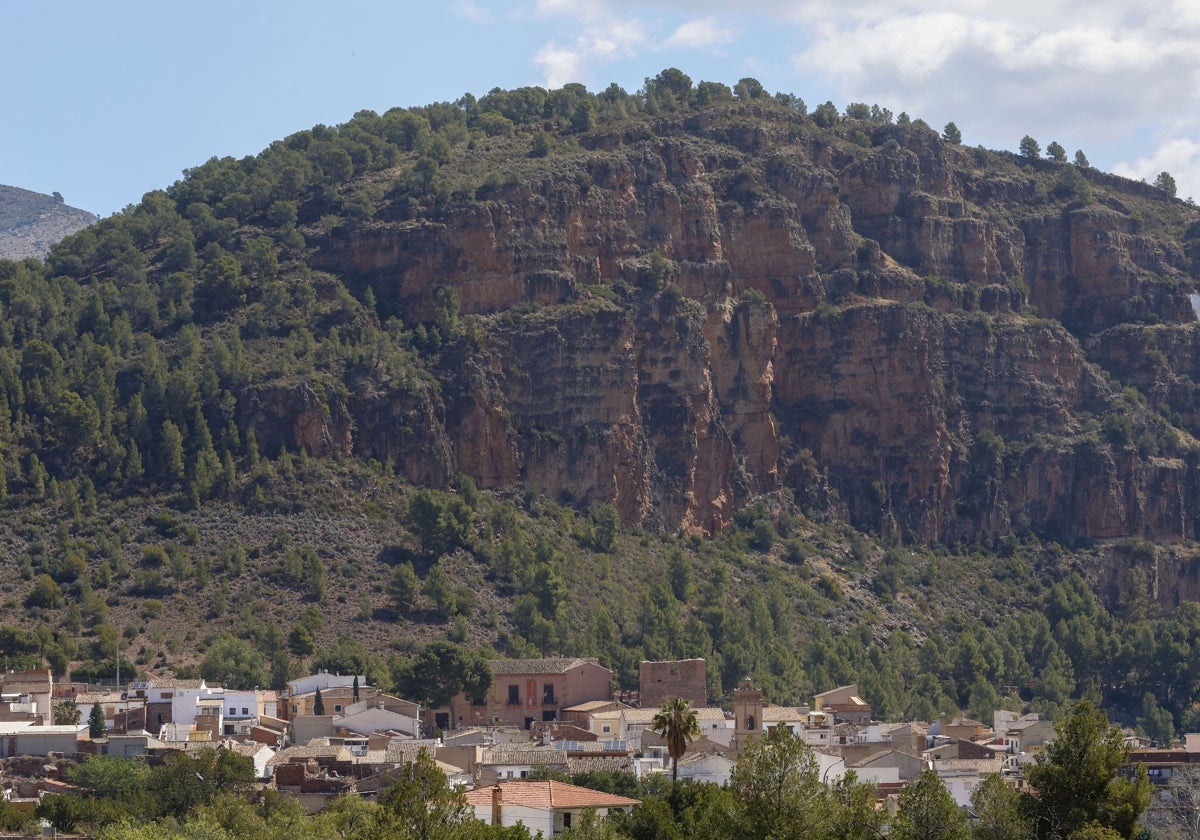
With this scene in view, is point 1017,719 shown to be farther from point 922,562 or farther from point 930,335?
point 930,335

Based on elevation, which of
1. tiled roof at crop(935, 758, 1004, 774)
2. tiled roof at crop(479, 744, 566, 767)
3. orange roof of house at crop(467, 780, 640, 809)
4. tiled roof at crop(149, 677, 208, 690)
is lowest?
orange roof of house at crop(467, 780, 640, 809)

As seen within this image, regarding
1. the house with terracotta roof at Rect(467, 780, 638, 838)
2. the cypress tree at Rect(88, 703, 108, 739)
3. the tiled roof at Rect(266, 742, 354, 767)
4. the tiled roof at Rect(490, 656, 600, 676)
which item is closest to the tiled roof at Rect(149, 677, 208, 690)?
the cypress tree at Rect(88, 703, 108, 739)

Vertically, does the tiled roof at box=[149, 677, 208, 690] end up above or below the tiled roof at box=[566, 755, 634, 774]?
above

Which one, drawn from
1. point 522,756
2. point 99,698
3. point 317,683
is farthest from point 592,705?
point 99,698

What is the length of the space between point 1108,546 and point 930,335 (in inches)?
693

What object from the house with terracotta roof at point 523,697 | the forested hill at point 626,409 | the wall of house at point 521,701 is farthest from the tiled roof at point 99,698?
the wall of house at point 521,701

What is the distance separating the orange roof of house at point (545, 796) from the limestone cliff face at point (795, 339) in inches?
2409

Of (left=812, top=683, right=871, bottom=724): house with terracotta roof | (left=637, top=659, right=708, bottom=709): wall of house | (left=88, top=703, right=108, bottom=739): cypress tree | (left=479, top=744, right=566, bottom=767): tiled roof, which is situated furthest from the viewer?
(left=812, top=683, right=871, bottom=724): house with terracotta roof

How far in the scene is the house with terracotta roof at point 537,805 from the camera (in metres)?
88.9

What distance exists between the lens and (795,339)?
17325cm

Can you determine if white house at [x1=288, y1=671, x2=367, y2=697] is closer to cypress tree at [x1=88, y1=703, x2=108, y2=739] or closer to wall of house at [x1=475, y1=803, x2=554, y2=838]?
cypress tree at [x1=88, y1=703, x2=108, y2=739]

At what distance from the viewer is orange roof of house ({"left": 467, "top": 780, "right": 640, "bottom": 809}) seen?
9006 centimetres

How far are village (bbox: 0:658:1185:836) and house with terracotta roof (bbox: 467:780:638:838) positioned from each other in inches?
2.9

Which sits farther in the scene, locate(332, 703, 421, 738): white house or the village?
locate(332, 703, 421, 738): white house
